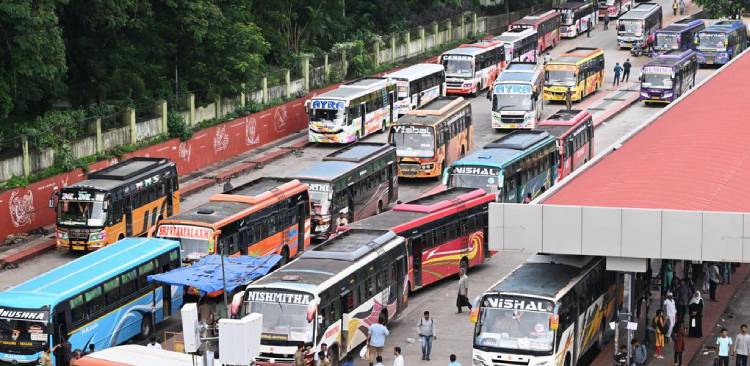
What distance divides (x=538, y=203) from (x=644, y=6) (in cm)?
6847

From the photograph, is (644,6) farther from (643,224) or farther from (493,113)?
(643,224)

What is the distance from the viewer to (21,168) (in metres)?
51.5

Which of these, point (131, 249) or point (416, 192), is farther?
point (416, 192)

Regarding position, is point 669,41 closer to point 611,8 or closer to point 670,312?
point 611,8

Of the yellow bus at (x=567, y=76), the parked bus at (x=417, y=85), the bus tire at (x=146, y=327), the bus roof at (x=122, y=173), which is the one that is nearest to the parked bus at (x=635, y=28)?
the yellow bus at (x=567, y=76)

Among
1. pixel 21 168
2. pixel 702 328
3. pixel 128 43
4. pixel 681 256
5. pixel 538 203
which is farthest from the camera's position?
pixel 128 43

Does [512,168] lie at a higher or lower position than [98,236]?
higher

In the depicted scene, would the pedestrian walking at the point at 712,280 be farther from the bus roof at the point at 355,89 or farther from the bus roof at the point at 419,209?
the bus roof at the point at 355,89

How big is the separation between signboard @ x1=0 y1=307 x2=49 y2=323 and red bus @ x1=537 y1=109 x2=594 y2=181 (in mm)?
26506

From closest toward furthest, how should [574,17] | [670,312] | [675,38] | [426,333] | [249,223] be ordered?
[426,333] → [670,312] → [249,223] → [675,38] → [574,17]

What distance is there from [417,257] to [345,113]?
75.4 feet

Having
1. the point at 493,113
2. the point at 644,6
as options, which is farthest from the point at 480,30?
the point at 493,113

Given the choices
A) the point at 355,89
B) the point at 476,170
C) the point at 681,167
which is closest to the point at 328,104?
the point at 355,89

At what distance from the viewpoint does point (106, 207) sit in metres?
46.8
